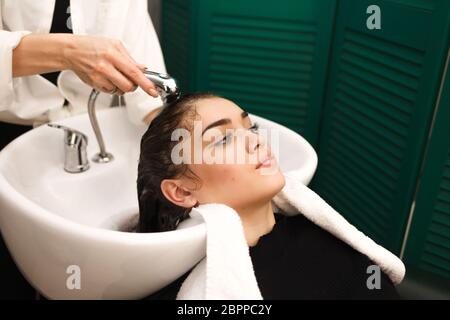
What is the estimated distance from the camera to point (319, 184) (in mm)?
1780

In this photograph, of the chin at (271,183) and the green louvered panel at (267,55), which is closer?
the chin at (271,183)

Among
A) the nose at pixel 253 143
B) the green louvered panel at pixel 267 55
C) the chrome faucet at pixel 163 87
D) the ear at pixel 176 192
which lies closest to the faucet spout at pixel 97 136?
the chrome faucet at pixel 163 87

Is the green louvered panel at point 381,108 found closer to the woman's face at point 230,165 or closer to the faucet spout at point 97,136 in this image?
the woman's face at point 230,165

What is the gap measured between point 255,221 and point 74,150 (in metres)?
0.47

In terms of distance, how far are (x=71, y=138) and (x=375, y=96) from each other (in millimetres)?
859

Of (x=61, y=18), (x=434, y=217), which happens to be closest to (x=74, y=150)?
(x=61, y=18)

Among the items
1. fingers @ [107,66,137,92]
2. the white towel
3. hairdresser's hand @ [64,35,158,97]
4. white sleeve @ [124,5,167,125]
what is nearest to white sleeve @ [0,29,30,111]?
hairdresser's hand @ [64,35,158,97]

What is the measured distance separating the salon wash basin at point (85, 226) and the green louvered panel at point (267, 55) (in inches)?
15.2

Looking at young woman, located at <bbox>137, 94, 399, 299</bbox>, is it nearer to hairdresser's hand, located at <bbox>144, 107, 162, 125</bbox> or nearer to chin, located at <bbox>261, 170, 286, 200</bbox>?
chin, located at <bbox>261, 170, 286, 200</bbox>

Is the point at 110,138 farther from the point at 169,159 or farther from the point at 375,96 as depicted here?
the point at 375,96

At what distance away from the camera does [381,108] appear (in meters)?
1.43

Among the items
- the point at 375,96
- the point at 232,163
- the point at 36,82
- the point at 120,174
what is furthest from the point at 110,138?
the point at 375,96

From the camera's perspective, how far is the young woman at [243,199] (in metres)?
0.97

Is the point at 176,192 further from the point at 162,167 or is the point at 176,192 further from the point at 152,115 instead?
the point at 152,115
